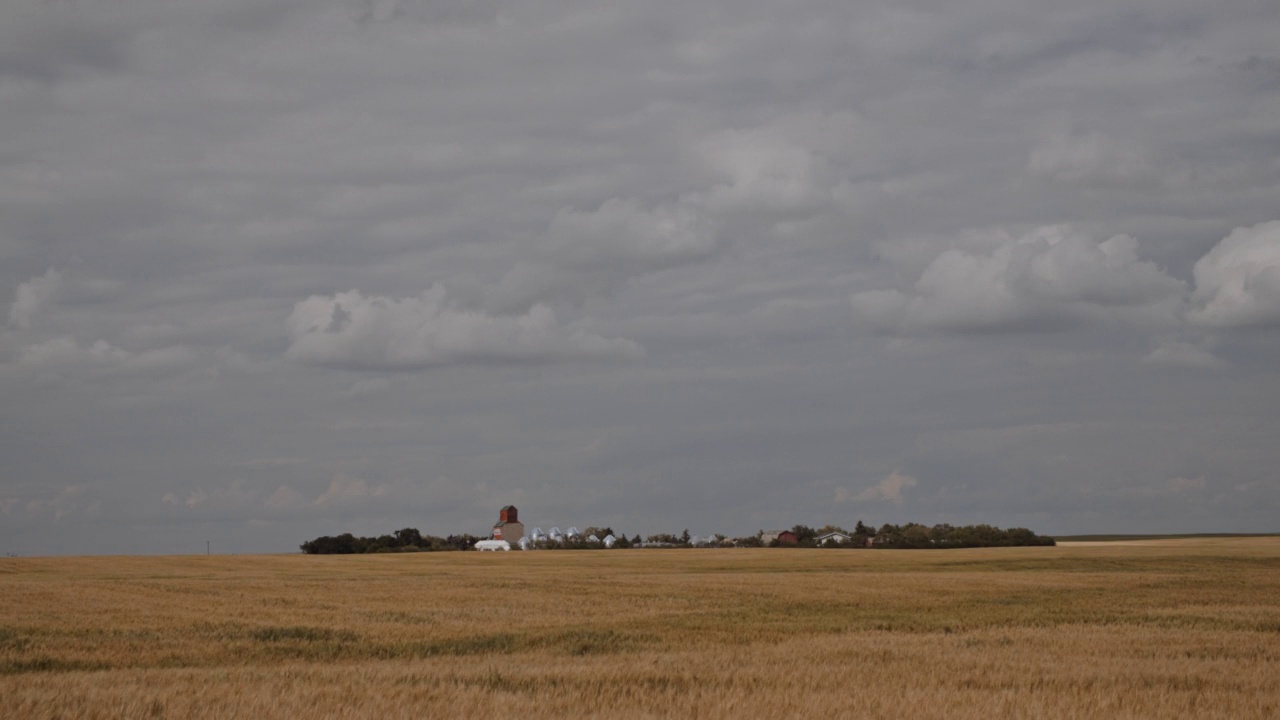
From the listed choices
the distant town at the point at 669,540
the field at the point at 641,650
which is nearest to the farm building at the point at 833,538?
the distant town at the point at 669,540

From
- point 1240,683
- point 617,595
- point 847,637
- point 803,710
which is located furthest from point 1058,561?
point 803,710

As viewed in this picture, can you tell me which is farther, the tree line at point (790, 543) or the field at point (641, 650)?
the tree line at point (790, 543)

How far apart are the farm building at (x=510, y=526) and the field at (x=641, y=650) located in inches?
4036

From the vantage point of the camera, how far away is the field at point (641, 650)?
44.3 ft

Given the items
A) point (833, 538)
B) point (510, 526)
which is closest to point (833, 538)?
point (833, 538)

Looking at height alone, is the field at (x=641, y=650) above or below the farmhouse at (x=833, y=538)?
above

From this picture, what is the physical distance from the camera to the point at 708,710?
13164 millimetres

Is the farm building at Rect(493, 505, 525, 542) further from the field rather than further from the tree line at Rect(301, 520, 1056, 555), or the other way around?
the field

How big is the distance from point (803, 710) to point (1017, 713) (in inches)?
95.7

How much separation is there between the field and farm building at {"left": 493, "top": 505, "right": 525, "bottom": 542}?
10252 centimetres

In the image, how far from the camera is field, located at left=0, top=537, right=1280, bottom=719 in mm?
13508

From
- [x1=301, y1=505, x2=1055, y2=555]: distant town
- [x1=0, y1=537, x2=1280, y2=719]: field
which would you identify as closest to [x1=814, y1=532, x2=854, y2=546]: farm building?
[x1=301, y1=505, x2=1055, y2=555]: distant town

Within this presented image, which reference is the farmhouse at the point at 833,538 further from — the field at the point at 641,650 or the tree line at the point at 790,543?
the field at the point at 641,650

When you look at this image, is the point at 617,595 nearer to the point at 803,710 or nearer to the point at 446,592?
the point at 446,592
